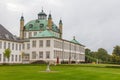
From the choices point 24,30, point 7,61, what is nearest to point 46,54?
point 7,61

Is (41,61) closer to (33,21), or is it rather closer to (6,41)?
(6,41)

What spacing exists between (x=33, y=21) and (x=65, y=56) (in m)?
18.3

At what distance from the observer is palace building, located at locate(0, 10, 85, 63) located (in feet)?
294

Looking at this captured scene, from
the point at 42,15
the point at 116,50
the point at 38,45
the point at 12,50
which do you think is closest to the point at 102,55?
the point at 116,50

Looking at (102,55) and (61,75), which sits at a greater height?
(102,55)

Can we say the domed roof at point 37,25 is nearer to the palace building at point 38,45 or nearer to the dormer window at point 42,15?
the palace building at point 38,45

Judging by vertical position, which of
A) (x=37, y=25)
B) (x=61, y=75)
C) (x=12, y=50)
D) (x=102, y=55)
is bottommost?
(x=61, y=75)

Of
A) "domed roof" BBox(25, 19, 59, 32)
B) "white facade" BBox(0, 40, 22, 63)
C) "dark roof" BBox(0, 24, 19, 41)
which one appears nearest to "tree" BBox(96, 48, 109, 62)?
"domed roof" BBox(25, 19, 59, 32)

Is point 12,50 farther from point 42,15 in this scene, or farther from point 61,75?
point 61,75

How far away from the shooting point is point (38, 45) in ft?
301

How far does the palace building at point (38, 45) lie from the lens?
3533 inches

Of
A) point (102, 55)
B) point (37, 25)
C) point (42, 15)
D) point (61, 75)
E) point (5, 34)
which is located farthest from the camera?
point (102, 55)

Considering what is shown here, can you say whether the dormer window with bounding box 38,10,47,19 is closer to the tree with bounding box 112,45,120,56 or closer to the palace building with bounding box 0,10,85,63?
the palace building with bounding box 0,10,85,63

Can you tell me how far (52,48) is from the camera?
9031 cm
